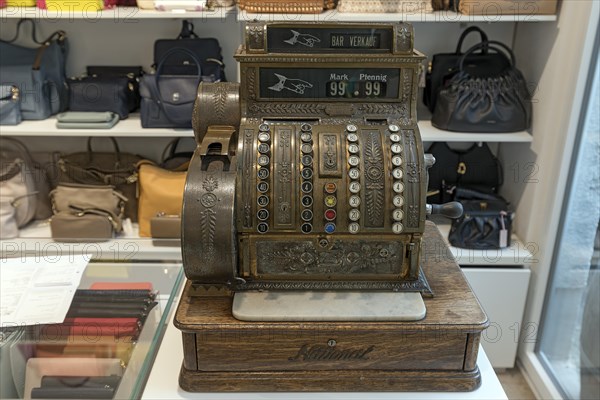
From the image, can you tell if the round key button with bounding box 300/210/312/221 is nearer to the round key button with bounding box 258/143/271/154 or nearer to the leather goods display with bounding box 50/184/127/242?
the round key button with bounding box 258/143/271/154

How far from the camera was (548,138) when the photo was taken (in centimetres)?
240

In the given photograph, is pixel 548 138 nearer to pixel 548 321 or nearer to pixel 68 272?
pixel 548 321

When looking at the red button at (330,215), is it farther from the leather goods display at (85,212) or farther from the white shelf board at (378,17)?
the leather goods display at (85,212)

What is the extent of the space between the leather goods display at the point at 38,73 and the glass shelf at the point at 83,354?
55.1 inches

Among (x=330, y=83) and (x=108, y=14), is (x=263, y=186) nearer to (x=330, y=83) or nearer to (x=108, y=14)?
(x=330, y=83)

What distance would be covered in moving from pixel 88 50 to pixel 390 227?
2.14 meters

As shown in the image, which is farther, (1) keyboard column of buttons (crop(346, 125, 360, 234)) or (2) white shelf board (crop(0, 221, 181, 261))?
(2) white shelf board (crop(0, 221, 181, 261))

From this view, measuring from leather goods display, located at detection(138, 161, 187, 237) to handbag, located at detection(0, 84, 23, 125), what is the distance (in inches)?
22.9

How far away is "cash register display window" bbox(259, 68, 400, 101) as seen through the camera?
4.71 ft

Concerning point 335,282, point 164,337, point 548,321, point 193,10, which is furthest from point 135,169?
point 548,321

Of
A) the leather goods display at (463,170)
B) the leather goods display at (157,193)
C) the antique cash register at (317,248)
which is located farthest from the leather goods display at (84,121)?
the leather goods display at (463,170)

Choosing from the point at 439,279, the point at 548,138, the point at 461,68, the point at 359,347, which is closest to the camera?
the point at 359,347

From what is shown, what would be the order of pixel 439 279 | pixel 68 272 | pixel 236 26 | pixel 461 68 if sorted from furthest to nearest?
pixel 236 26, pixel 461 68, pixel 68 272, pixel 439 279

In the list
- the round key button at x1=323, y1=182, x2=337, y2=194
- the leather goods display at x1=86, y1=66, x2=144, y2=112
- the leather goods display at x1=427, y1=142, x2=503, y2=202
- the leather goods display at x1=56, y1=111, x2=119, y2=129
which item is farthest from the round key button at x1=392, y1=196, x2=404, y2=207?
the leather goods display at x1=86, y1=66, x2=144, y2=112
